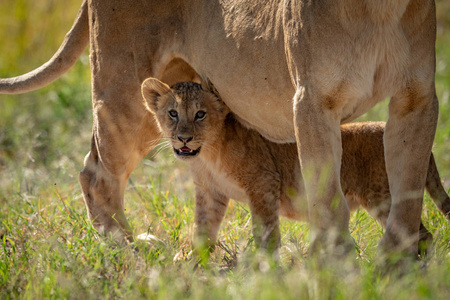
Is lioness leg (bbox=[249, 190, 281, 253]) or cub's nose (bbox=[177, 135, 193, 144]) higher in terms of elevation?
cub's nose (bbox=[177, 135, 193, 144])

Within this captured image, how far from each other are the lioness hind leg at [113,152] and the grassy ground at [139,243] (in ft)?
0.60

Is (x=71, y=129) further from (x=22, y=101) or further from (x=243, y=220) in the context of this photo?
(x=243, y=220)

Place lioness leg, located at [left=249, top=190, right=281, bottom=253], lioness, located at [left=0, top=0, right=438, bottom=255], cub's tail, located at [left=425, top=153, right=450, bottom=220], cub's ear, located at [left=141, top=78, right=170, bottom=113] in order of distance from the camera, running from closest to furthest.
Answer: lioness, located at [left=0, top=0, right=438, bottom=255]
lioness leg, located at [left=249, top=190, right=281, bottom=253]
cub's tail, located at [left=425, top=153, right=450, bottom=220]
cub's ear, located at [left=141, top=78, right=170, bottom=113]

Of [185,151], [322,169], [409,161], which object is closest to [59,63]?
[185,151]

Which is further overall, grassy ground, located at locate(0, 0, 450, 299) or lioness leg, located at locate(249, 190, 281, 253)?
lioness leg, located at locate(249, 190, 281, 253)

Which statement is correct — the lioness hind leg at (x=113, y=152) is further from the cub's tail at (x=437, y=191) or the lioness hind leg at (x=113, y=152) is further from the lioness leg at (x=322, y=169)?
the cub's tail at (x=437, y=191)

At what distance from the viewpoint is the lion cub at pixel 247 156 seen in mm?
4148

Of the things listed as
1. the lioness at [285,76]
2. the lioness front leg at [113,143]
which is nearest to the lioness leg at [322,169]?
the lioness at [285,76]

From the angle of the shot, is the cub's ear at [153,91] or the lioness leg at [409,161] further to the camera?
the cub's ear at [153,91]

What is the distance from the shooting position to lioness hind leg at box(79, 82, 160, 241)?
13.9ft

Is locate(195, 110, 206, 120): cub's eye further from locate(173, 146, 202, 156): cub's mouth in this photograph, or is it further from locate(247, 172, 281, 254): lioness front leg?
locate(247, 172, 281, 254): lioness front leg

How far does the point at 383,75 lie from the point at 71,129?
15.5ft

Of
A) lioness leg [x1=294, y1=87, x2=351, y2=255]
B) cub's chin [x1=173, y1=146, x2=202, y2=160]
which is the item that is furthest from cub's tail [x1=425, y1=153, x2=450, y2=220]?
cub's chin [x1=173, y1=146, x2=202, y2=160]

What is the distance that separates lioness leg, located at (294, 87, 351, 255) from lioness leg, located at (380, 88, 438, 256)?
0.31 meters
